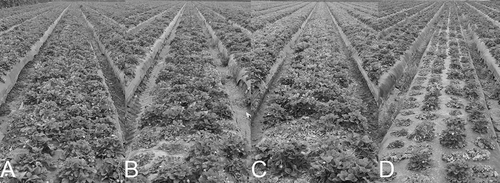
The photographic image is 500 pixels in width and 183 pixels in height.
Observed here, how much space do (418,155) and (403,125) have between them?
208 cm

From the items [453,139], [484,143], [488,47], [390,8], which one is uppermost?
[453,139]

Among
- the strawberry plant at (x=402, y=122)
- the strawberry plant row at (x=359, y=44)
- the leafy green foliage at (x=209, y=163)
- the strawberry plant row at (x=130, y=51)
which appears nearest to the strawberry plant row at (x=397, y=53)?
the strawberry plant row at (x=359, y=44)

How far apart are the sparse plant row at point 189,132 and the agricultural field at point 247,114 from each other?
33 mm

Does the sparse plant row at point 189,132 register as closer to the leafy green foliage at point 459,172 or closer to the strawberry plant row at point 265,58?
the strawberry plant row at point 265,58

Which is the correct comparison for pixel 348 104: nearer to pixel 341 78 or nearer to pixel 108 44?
pixel 341 78

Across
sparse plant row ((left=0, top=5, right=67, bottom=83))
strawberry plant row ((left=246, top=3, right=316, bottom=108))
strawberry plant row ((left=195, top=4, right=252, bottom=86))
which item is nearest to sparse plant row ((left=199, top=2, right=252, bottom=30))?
strawberry plant row ((left=195, top=4, right=252, bottom=86))

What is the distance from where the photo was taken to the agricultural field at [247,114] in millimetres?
7215

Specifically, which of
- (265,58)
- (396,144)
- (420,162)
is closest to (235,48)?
(265,58)

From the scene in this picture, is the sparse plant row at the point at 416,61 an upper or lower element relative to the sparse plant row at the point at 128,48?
lower

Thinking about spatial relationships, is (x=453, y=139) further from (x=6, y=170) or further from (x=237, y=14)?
(x=237, y=14)

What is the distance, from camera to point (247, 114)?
10.6 metres

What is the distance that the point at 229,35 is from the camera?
18766mm

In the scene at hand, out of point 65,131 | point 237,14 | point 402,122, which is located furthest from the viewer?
point 237,14

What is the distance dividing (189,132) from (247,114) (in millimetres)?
2169
